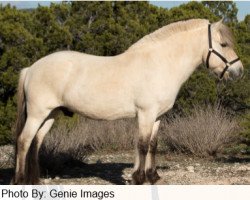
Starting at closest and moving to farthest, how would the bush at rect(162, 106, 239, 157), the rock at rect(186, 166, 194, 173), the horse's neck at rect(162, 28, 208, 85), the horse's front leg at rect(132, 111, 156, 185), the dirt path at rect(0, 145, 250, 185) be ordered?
the horse's front leg at rect(132, 111, 156, 185) → the horse's neck at rect(162, 28, 208, 85) → the dirt path at rect(0, 145, 250, 185) → the rock at rect(186, 166, 194, 173) → the bush at rect(162, 106, 239, 157)

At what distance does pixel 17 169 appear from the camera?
7.05 m

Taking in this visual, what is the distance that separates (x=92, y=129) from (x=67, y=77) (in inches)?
200

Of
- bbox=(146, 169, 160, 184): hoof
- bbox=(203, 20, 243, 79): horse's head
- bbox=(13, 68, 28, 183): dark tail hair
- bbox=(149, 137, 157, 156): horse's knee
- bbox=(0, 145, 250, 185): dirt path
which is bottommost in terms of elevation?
bbox=(0, 145, 250, 185): dirt path

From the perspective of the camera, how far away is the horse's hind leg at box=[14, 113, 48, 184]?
6980 mm

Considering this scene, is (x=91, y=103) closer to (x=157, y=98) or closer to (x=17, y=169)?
(x=157, y=98)

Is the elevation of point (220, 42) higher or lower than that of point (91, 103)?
higher

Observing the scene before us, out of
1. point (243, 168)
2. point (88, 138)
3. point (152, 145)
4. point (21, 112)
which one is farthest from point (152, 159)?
point (88, 138)

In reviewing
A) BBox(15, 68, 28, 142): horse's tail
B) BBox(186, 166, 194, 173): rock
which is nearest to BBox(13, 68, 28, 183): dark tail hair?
BBox(15, 68, 28, 142): horse's tail

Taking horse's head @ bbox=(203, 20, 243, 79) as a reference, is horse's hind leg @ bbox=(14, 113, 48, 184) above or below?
below

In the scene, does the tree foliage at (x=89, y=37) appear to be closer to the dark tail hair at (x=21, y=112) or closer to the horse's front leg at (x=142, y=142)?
the dark tail hair at (x=21, y=112)

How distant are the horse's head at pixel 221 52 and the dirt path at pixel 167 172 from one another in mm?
1679

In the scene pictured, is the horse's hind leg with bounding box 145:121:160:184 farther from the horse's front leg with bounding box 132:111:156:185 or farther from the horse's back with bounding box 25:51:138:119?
the horse's back with bounding box 25:51:138:119

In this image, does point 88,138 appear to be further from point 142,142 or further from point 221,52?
point 221,52

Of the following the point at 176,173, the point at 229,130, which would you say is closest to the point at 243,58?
the point at 229,130
